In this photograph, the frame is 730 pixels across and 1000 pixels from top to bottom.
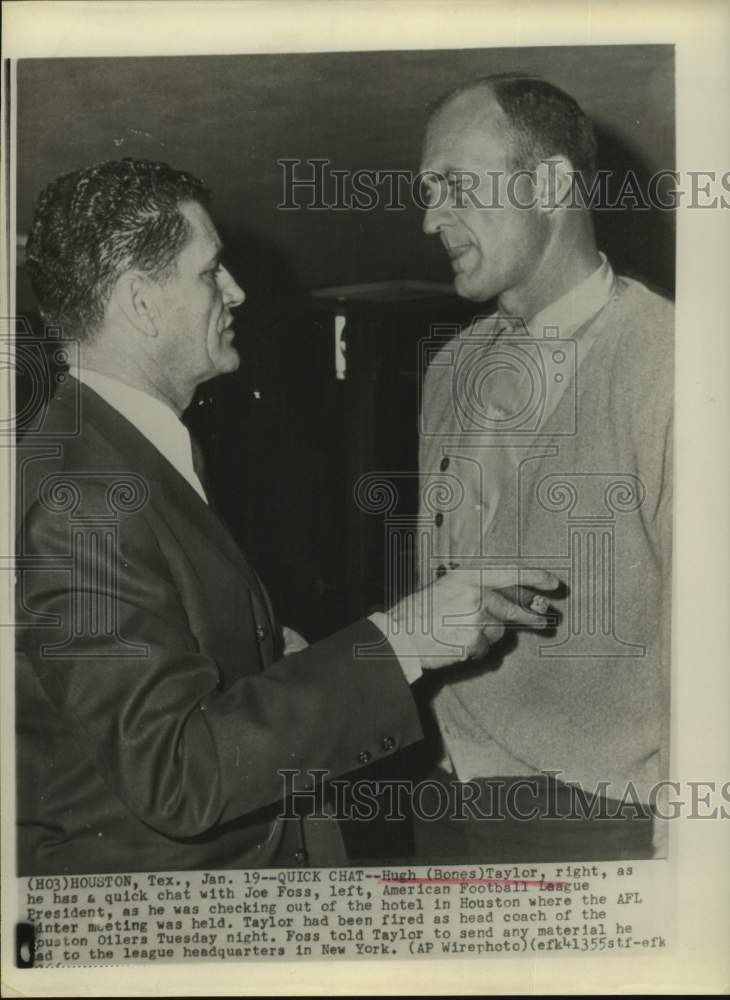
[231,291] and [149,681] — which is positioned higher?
[231,291]

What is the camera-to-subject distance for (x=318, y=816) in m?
1.62

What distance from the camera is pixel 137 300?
159cm

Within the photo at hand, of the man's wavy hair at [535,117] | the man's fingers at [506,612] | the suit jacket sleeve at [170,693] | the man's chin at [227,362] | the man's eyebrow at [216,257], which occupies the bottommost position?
the suit jacket sleeve at [170,693]

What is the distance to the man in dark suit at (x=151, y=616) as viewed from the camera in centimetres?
156

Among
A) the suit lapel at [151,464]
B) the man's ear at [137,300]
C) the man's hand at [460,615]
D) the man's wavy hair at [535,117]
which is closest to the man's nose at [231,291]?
the man's ear at [137,300]

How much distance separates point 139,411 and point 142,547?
Result: 8.0 inches

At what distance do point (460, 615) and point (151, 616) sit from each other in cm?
45

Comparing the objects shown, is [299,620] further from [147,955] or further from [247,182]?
[247,182]

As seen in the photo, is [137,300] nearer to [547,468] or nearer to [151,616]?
[151,616]

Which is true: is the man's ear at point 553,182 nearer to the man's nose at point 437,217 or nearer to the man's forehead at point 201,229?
the man's nose at point 437,217

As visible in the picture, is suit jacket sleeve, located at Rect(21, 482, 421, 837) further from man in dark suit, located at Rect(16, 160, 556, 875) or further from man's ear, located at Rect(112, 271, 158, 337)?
man's ear, located at Rect(112, 271, 158, 337)

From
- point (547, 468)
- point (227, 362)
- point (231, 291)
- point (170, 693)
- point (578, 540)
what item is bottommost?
point (170, 693)

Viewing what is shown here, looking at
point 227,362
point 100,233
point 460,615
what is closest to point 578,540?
point 460,615

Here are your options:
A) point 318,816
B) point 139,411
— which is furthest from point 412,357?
point 318,816
